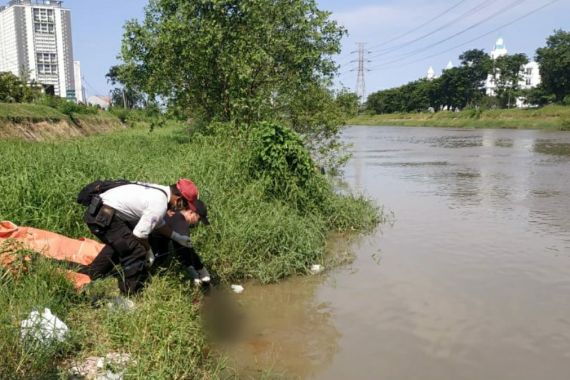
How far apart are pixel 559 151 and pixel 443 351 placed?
73.7 ft

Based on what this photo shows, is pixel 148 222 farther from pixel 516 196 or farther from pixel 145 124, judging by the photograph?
pixel 145 124

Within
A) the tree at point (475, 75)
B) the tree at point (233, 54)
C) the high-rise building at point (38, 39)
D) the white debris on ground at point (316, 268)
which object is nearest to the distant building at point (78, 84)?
the high-rise building at point (38, 39)

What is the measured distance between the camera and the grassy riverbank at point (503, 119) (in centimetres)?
4523

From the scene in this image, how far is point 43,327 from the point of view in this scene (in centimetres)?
329

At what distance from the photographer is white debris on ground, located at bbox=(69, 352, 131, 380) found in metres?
3.17

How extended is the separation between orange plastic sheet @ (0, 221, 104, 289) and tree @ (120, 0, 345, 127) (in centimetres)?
676

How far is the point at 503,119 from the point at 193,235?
52822 mm

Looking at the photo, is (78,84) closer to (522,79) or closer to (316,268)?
(522,79)

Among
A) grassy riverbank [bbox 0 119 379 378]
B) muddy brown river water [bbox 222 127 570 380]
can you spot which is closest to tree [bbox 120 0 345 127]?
grassy riverbank [bbox 0 119 379 378]

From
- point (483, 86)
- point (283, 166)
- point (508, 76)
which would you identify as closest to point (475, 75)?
point (483, 86)

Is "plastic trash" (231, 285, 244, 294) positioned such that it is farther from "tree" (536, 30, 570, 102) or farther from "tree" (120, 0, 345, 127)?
"tree" (536, 30, 570, 102)

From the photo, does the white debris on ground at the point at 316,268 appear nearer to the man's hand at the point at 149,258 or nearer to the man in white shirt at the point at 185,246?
the man in white shirt at the point at 185,246

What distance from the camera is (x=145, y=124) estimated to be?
3488cm

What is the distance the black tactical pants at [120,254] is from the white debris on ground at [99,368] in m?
0.91
